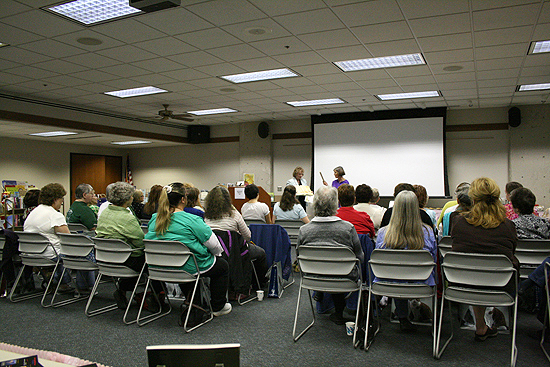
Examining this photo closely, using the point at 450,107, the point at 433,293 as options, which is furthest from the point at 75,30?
the point at 450,107

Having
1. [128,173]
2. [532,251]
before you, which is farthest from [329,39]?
[128,173]

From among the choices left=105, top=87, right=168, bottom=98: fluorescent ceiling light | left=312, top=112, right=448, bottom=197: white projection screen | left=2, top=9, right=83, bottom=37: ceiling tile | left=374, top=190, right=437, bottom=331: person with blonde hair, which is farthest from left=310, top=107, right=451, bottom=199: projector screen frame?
left=2, top=9, right=83, bottom=37: ceiling tile

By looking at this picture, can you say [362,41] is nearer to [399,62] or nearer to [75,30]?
[399,62]

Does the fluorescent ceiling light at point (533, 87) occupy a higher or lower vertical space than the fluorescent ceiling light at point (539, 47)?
higher

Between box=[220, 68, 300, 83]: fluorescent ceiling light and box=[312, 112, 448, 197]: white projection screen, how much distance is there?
14.1 feet

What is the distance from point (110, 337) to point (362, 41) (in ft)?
14.1

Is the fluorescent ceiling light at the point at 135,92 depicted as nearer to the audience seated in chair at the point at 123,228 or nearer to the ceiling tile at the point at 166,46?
the ceiling tile at the point at 166,46

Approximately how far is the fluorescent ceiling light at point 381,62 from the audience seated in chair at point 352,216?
2702 mm

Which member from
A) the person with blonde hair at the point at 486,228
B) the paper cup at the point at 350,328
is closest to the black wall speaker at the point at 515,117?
the person with blonde hair at the point at 486,228

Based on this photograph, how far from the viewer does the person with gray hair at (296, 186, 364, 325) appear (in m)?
3.43

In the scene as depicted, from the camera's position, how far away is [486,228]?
3062 millimetres

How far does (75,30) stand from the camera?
15.1ft

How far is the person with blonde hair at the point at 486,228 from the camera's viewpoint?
3037mm

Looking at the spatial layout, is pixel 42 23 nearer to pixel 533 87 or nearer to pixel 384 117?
pixel 384 117
